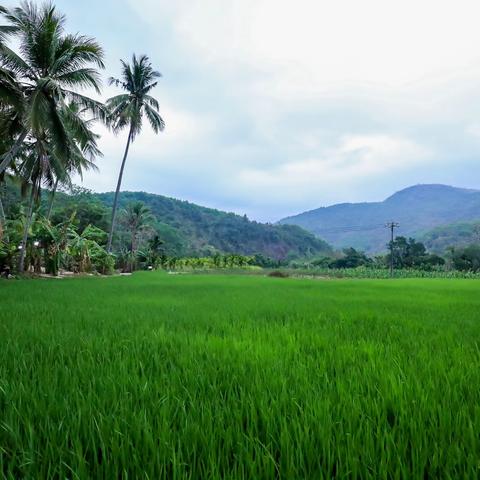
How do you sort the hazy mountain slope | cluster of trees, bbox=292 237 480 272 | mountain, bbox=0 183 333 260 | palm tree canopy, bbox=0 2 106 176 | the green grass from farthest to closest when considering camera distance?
the hazy mountain slope → mountain, bbox=0 183 333 260 → cluster of trees, bbox=292 237 480 272 → palm tree canopy, bbox=0 2 106 176 → the green grass

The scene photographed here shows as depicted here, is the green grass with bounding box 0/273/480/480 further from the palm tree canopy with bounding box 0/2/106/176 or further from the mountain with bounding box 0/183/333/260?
the mountain with bounding box 0/183/333/260

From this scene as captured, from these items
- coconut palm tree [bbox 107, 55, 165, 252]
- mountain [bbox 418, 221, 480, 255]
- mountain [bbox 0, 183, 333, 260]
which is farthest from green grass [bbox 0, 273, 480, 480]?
mountain [bbox 418, 221, 480, 255]

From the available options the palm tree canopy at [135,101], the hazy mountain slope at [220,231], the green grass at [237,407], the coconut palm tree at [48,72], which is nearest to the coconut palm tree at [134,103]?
the palm tree canopy at [135,101]

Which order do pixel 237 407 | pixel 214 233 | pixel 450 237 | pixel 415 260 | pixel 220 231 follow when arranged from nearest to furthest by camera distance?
1. pixel 237 407
2. pixel 415 260
3. pixel 214 233
4. pixel 220 231
5. pixel 450 237

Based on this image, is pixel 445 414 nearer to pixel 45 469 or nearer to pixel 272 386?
pixel 272 386

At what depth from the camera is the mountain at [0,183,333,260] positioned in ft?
200

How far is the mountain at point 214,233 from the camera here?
200 feet

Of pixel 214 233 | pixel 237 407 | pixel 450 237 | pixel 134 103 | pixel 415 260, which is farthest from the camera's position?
pixel 450 237

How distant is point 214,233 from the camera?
2825 inches

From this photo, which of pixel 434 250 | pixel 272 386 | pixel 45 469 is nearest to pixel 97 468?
pixel 45 469

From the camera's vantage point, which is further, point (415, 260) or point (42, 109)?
point (415, 260)

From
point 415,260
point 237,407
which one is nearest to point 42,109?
point 237,407

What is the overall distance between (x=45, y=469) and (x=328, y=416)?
0.91 metres

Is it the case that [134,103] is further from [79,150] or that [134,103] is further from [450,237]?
[450,237]
